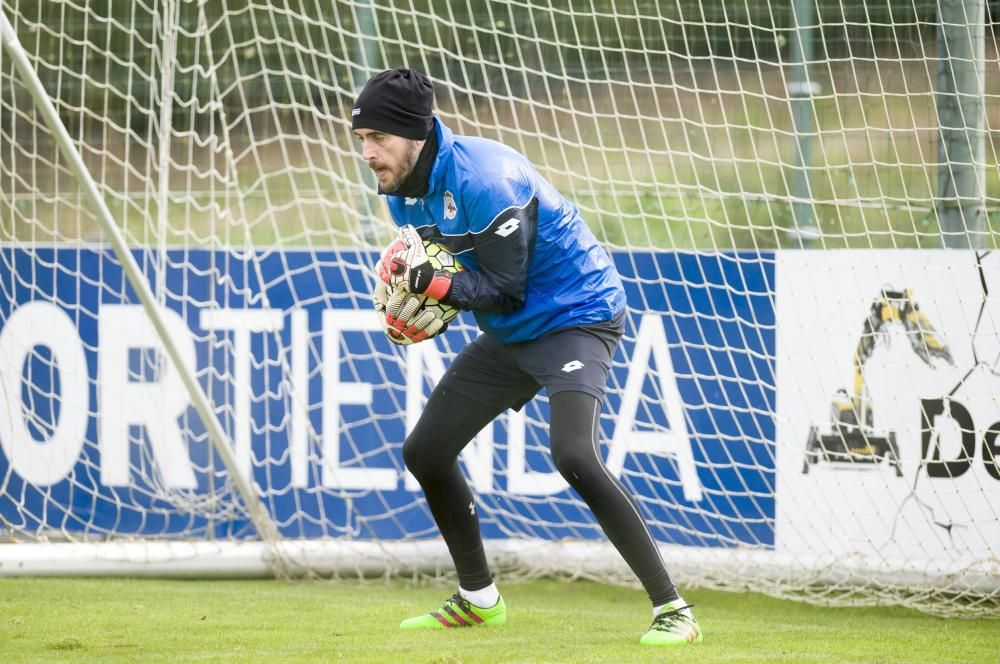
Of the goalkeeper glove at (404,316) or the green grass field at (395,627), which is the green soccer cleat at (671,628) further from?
the goalkeeper glove at (404,316)

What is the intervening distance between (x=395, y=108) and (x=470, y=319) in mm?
2304

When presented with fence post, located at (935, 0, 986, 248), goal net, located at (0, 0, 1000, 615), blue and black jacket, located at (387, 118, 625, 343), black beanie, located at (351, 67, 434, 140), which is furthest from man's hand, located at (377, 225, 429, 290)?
fence post, located at (935, 0, 986, 248)

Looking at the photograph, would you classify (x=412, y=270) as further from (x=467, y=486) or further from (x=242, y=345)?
(x=242, y=345)

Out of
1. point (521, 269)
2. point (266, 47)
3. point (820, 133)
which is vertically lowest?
point (521, 269)

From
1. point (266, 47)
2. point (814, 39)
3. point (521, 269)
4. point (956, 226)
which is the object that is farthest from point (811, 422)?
point (266, 47)

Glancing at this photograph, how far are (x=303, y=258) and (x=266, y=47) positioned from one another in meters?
1.10

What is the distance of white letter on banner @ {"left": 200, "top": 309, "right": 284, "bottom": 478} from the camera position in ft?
18.6

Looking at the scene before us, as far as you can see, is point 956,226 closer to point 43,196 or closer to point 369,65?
point 369,65

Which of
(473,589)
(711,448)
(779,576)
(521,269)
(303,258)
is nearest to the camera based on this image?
(521,269)

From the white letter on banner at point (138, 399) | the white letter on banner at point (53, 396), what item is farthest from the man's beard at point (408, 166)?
the white letter on banner at point (53, 396)

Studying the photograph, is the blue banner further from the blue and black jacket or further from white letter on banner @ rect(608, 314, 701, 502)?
the blue and black jacket

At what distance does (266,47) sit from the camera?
598 centimetres

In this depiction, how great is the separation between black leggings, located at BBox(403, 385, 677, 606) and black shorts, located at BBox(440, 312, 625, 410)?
0.11 feet

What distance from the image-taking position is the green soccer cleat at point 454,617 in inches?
154
